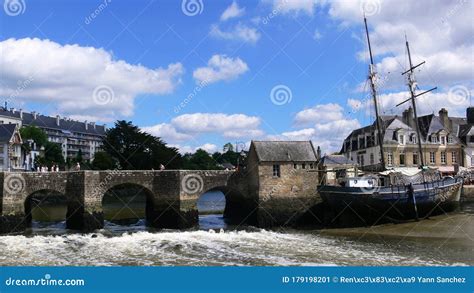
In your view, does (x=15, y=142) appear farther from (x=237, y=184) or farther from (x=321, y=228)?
(x=321, y=228)

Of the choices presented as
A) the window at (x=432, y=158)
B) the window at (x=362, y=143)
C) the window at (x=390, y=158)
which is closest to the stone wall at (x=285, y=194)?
the window at (x=390, y=158)

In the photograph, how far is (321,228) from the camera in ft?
92.8

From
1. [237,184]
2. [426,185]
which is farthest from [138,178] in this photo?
[426,185]

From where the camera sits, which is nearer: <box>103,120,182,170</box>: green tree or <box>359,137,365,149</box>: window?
<box>359,137,365,149</box>: window

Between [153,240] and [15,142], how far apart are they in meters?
40.5

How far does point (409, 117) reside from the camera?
46.9m

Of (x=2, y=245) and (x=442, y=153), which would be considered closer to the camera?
(x=2, y=245)

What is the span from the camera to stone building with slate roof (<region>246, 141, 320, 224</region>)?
2989 centimetres

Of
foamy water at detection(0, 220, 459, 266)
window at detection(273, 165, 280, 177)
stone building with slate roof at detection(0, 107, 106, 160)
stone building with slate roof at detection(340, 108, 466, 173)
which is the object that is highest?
stone building with slate roof at detection(0, 107, 106, 160)

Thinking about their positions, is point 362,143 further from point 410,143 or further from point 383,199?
point 383,199

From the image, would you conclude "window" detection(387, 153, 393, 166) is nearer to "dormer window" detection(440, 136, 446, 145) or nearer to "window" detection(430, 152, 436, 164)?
"window" detection(430, 152, 436, 164)

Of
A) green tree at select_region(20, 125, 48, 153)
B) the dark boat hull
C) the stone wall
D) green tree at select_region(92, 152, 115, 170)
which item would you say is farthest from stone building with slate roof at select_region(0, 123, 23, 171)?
the dark boat hull

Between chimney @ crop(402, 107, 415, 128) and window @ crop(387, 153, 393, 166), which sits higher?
chimney @ crop(402, 107, 415, 128)

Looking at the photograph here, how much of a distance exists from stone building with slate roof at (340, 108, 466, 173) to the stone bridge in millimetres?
18221
